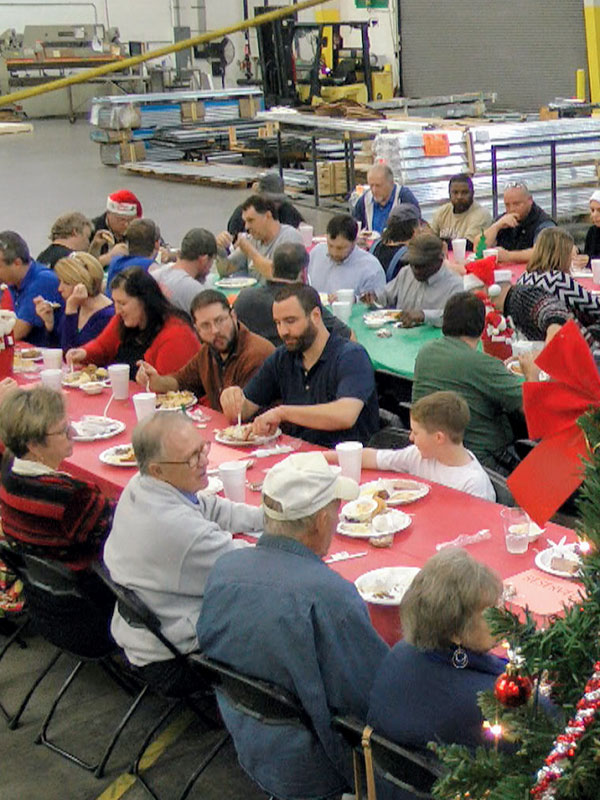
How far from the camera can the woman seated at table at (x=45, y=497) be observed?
4.16 m

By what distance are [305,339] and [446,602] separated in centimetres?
283

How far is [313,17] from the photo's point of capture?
30.7 m

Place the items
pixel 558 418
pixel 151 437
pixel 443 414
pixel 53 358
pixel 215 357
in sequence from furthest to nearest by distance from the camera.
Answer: pixel 53 358, pixel 215 357, pixel 443 414, pixel 151 437, pixel 558 418

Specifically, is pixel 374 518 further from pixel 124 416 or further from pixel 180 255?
pixel 180 255

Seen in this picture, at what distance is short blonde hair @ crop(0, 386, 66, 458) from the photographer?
14.3ft

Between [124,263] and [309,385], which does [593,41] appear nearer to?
[124,263]

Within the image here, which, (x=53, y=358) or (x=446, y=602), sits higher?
(x=446, y=602)

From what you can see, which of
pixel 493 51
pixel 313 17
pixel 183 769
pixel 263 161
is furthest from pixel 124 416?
pixel 313 17

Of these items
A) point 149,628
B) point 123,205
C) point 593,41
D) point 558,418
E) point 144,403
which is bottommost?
point 149,628

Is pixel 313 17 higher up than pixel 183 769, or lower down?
higher up

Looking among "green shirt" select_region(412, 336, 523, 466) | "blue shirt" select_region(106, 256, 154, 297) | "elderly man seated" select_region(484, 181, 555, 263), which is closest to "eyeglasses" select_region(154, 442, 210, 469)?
"green shirt" select_region(412, 336, 523, 466)

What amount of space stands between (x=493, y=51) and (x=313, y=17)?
788 cm

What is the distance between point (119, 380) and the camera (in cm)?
596

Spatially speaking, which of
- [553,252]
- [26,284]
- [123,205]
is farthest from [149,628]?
[123,205]
